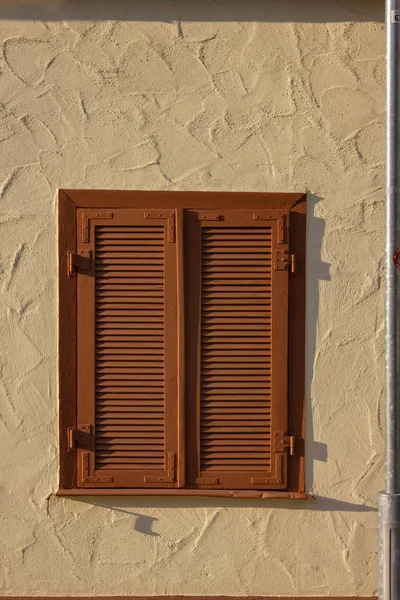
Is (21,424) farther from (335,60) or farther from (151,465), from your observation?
(335,60)

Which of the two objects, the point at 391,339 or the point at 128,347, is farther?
the point at 128,347

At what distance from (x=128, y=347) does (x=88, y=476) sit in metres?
0.76

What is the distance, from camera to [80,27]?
5000mm

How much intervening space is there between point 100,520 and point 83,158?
6.80 feet

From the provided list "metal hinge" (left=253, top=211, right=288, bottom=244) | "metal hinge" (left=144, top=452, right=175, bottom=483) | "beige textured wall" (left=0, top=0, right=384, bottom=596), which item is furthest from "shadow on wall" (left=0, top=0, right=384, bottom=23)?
"metal hinge" (left=144, top=452, right=175, bottom=483)

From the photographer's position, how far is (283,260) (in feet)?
16.3

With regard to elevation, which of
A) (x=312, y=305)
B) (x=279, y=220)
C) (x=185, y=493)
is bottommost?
(x=185, y=493)

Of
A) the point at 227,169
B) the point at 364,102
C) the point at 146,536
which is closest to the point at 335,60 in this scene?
the point at 364,102

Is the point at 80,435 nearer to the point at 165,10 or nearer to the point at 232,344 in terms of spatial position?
the point at 232,344

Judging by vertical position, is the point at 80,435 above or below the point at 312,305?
below

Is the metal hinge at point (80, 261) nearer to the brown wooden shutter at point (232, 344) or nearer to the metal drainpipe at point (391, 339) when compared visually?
the brown wooden shutter at point (232, 344)

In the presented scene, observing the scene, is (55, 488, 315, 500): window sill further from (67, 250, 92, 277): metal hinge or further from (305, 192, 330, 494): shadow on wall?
(67, 250, 92, 277): metal hinge

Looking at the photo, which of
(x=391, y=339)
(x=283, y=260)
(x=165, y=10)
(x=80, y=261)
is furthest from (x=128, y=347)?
(x=165, y=10)

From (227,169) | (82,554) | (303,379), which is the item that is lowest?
(82,554)
